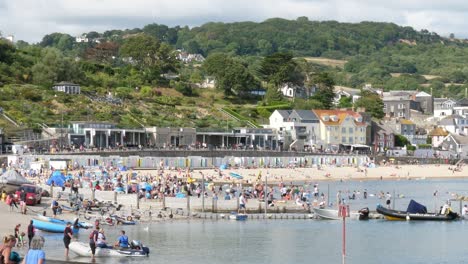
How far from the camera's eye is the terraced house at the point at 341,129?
119 metres

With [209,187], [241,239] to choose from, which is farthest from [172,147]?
[241,239]

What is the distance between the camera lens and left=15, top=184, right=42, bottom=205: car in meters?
47.0

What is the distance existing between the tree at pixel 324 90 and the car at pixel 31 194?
91.2 meters

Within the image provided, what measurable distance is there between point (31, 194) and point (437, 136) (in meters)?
95.8

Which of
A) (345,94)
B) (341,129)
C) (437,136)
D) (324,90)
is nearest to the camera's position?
(341,129)

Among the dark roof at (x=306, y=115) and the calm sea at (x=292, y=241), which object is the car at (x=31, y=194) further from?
the dark roof at (x=306, y=115)

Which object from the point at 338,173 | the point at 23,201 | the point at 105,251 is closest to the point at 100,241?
the point at 105,251

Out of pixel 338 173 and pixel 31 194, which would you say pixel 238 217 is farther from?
pixel 338 173

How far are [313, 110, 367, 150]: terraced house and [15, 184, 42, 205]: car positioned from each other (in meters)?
73.8

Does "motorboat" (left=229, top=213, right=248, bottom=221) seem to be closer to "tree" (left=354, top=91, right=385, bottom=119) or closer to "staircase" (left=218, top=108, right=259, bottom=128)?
"staircase" (left=218, top=108, right=259, bottom=128)

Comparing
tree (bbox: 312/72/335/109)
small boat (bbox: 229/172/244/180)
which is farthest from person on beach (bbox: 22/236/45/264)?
tree (bbox: 312/72/335/109)

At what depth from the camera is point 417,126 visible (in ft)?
483

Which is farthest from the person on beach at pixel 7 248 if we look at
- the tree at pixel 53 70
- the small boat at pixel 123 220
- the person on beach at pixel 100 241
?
the tree at pixel 53 70

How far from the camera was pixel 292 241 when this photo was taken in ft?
147
